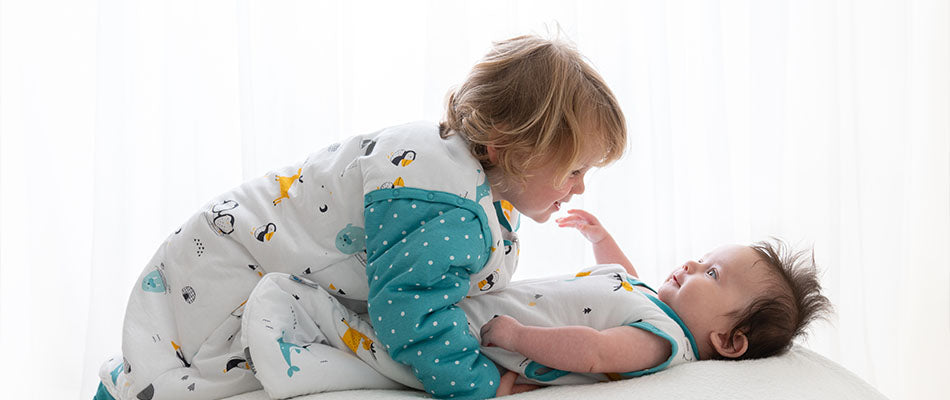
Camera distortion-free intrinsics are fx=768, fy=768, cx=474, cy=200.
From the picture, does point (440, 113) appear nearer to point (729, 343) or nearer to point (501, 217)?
point (501, 217)

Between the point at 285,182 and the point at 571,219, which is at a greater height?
the point at 285,182

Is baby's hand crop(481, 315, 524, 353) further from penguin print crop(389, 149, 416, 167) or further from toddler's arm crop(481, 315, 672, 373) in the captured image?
penguin print crop(389, 149, 416, 167)

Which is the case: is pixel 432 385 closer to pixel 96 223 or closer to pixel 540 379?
pixel 540 379

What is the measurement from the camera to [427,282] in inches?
41.9

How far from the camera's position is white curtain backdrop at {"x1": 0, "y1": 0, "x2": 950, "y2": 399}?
1914mm

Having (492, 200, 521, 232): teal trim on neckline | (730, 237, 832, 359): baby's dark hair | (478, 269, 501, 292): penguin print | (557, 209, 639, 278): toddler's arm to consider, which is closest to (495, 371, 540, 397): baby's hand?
(478, 269, 501, 292): penguin print

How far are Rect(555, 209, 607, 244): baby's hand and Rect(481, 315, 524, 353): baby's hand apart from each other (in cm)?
44

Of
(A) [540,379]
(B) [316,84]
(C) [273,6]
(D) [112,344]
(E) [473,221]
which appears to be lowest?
(D) [112,344]

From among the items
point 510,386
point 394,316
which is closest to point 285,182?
point 394,316

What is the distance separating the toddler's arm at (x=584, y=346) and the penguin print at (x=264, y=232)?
1.23 ft

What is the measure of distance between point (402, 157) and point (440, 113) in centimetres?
82

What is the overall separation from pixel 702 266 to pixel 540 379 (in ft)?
1.19

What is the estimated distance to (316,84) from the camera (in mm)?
1920

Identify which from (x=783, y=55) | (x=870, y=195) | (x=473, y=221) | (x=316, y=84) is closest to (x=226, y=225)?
(x=473, y=221)
